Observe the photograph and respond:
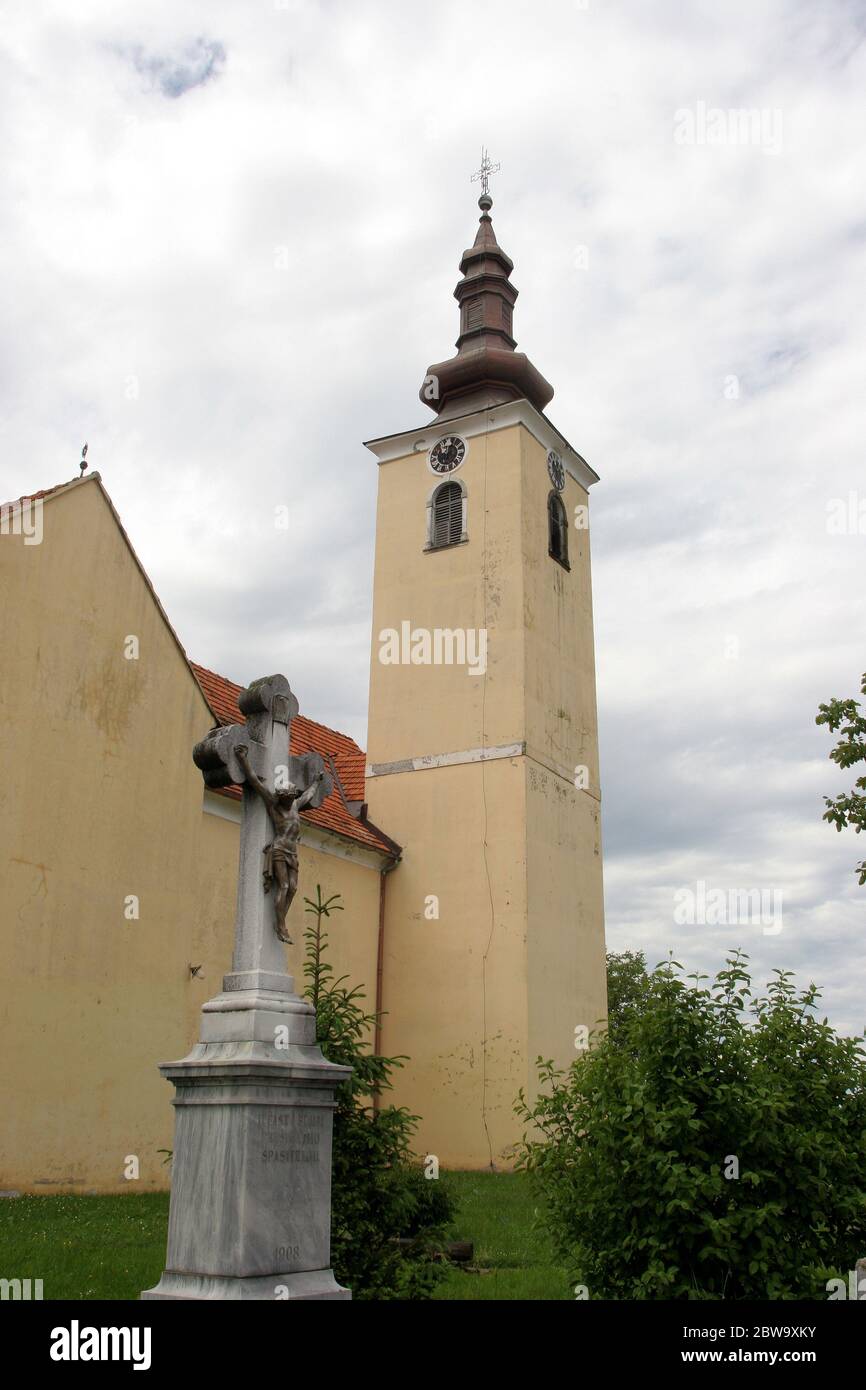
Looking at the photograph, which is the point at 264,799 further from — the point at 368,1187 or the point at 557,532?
the point at 557,532

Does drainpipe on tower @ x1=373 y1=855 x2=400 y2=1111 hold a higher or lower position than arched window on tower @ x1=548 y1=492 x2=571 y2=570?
lower

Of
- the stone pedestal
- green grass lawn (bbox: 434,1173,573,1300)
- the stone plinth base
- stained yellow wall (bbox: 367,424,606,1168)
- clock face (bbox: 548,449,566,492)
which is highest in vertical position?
clock face (bbox: 548,449,566,492)

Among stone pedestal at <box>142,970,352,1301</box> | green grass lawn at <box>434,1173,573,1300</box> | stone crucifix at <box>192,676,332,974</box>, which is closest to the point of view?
stone pedestal at <box>142,970,352,1301</box>

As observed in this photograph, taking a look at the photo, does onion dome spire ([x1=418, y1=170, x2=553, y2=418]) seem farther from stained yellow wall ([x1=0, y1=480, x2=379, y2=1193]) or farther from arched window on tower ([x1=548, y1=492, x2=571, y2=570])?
stained yellow wall ([x1=0, y1=480, x2=379, y2=1193])

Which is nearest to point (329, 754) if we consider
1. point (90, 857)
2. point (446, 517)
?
point (446, 517)

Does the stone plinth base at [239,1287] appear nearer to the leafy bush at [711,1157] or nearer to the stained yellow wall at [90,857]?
the leafy bush at [711,1157]

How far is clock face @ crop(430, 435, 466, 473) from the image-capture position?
23.2m

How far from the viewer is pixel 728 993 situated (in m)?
7.30

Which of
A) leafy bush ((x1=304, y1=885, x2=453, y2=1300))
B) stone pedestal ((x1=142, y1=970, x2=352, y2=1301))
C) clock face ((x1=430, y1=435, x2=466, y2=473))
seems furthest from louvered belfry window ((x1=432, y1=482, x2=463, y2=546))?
stone pedestal ((x1=142, y1=970, x2=352, y2=1301))

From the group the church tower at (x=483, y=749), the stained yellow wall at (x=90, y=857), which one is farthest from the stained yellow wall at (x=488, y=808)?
the stained yellow wall at (x=90, y=857)

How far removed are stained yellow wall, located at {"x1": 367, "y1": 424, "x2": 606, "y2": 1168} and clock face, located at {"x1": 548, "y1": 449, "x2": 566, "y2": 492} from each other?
0.46 m

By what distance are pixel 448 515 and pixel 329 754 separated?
5.19m
